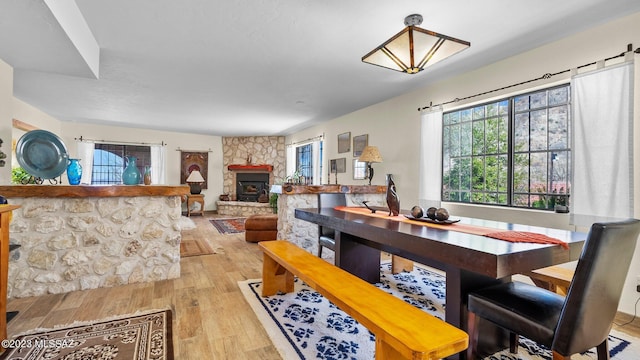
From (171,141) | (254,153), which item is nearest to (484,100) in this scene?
(254,153)

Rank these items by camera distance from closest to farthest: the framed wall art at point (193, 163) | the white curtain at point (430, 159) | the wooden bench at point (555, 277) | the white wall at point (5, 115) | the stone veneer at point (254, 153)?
the wooden bench at point (555, 277)
the white wall at point (5, 115)
the white curtain at point (430, 159)
the framed wall art at point (193, 163)
the stone veneer at point (254, 153)

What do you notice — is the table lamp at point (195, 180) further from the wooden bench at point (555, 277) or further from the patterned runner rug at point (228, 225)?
the wooden bench at point (555, 277)

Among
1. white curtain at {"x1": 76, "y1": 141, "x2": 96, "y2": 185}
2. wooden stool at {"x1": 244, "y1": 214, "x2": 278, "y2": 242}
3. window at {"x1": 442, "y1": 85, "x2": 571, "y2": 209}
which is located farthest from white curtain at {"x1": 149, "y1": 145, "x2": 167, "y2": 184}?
window at {"x1": 442, "y1": 85, "x2": 571, "y2": 209}

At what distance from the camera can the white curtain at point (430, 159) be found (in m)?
3.82

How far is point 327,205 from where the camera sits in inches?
137

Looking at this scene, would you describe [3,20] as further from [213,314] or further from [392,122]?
[392,122]

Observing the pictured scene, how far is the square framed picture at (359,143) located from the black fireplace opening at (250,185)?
158 inches

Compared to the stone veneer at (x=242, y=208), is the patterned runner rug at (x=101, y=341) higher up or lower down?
lower down

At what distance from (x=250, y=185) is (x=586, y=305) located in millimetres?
8337

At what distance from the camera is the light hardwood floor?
1824 mm

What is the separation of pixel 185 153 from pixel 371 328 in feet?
27.0

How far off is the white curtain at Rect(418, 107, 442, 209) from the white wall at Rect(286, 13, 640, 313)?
0.48ft

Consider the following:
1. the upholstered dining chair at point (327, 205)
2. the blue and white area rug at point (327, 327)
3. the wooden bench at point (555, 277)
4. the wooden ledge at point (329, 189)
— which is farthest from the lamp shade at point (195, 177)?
the wooden bench at point (555, 277)

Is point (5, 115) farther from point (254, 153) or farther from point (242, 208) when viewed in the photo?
point (254, 153)
